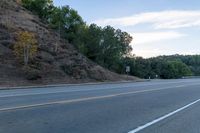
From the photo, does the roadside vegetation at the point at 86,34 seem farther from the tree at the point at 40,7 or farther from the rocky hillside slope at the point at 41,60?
the rocky hillside slope at the point at 41,60

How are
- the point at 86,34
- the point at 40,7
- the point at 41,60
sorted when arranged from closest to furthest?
the point at 41,60
the point at 86,34
the point at 40,7

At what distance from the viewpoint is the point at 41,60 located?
5928 centimetres

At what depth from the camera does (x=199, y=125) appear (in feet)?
43.5

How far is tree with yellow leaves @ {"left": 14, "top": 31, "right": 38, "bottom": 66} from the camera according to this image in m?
53.0

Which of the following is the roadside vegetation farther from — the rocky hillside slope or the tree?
the rocky hillside slope

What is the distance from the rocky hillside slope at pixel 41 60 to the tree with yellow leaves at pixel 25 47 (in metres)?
1.03

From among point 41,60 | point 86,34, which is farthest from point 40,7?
point 41,60

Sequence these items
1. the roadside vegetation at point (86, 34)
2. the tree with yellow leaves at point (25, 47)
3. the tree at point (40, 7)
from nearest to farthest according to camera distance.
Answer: the tree with yellow leaves at point (25, 47) < the roadside vegetation at point (86, 34) < the tree at point (40, 7)

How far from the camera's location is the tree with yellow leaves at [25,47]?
5300cm

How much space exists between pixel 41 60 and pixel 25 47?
5739mm

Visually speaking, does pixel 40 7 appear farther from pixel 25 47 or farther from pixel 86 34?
pixel 25 47

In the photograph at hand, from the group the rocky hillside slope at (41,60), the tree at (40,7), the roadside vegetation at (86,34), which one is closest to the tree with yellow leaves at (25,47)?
the rocky hillside slope at (41,60)

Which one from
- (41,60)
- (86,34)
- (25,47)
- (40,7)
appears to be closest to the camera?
(25,47)

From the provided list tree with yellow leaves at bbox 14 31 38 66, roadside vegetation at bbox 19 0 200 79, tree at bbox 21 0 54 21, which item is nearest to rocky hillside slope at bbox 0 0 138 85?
tree with yellow leaves at bbox 14 31 38 66
